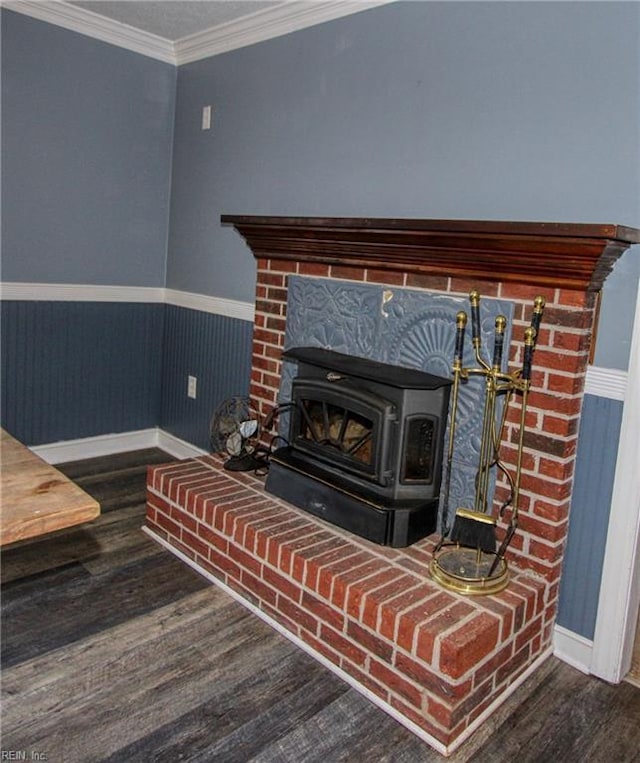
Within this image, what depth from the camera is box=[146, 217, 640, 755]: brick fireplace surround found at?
1793 mm

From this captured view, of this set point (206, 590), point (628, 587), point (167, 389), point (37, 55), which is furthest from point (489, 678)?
point (37, 55)

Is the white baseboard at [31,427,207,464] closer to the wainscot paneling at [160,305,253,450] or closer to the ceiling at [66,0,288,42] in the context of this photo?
the wainscot paneling at [160,305,253,450]

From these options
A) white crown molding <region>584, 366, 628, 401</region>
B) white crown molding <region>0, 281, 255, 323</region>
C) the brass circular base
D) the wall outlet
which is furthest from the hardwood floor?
the wall outlet

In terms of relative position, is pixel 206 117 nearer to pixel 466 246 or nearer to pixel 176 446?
pixel 176 446

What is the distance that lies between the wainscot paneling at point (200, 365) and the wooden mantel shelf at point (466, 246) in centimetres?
77

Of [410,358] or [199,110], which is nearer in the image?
[410,358]

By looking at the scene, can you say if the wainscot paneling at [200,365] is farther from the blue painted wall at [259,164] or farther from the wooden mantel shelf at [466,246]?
the wooden mantel shelf at [466,246]

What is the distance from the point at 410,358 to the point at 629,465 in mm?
829

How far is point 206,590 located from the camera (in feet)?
7.99

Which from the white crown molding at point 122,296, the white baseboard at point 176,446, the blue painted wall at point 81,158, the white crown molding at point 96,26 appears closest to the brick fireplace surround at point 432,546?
the white crown molding at point 122,296

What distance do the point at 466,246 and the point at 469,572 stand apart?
1025mm

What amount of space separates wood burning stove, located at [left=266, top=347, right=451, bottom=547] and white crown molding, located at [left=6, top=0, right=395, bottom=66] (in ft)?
4.88

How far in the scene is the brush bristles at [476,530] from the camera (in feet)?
6.58

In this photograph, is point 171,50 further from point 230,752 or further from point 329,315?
point 230,752
